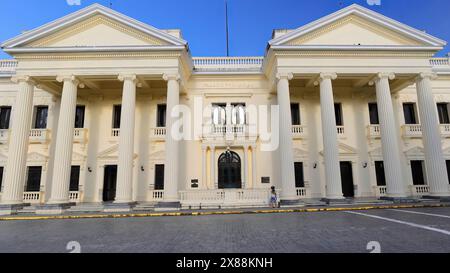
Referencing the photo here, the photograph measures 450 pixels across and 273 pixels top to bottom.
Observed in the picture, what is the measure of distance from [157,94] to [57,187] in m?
8.61

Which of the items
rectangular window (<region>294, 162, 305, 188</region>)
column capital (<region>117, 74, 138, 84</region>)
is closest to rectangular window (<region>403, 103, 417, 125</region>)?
rectangular window (<region>294, 162, 305, 188</region>)

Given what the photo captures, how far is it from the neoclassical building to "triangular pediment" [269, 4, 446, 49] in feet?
0.24

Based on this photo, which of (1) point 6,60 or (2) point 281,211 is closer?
(2) point 281,211

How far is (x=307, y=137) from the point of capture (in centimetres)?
1900

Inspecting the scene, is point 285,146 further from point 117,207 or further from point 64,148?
point 64,148

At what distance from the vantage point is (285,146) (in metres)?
15.4

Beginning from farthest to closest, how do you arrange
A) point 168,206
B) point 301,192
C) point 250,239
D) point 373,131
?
point 373,131, point 301,192, point 168,206, point 250,239

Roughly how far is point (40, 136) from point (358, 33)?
22.5 metres

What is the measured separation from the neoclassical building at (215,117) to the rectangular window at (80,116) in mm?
76

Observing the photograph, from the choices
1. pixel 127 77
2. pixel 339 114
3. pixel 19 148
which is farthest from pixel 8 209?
pixel 339 114

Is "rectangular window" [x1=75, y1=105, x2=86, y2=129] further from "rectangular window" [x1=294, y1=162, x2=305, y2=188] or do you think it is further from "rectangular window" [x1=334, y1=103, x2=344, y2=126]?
"rectangular window" [x1=334, y1=103, x2=344, y2=126]
